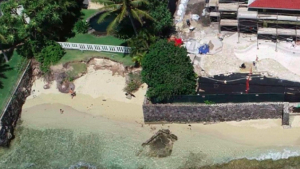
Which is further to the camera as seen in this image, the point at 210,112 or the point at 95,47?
the point at 95,47

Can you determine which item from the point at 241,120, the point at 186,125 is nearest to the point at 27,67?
the point at 186,125

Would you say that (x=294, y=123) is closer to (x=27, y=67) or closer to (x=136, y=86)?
(x=136, y=86)

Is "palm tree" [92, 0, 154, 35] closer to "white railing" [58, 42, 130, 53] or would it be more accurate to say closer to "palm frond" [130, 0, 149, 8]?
"palm frond" [130, 0, 149, 8]

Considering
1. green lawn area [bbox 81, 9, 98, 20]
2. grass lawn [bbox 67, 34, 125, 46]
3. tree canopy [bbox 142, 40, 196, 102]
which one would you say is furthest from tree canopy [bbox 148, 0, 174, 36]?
green lawn area [bbox 81, 9, 98, 20]

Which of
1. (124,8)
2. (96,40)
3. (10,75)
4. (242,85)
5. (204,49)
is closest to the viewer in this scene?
(124,8)

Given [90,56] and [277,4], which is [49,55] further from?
[277,4]

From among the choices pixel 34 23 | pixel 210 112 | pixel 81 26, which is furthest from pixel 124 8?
pixel 210 112
